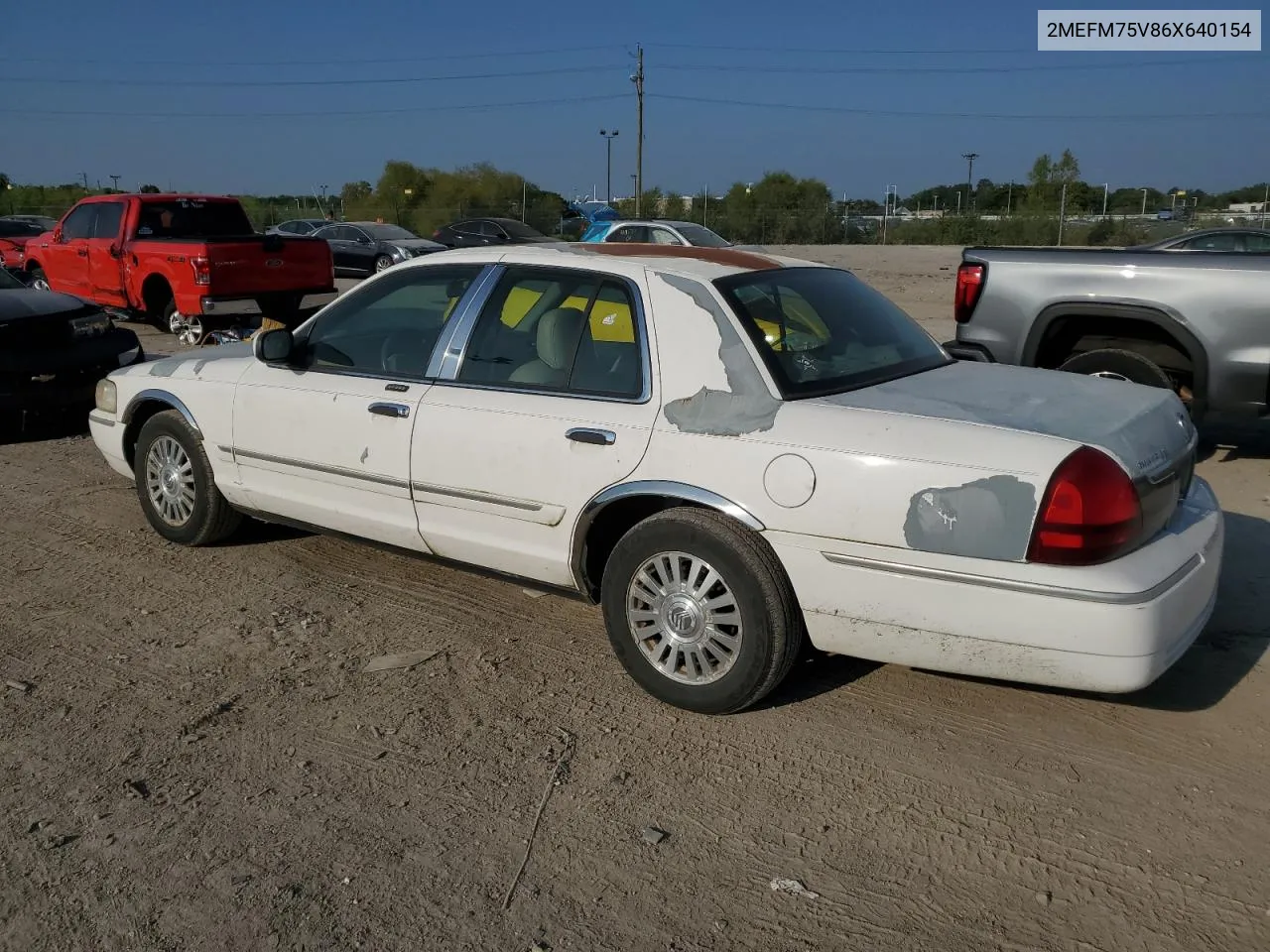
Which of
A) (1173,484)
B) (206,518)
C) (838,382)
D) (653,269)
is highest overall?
(653,269)

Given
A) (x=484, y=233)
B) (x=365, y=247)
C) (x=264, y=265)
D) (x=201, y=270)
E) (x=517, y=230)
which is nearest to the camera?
(x=201, y=270)

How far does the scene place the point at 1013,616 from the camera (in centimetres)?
338

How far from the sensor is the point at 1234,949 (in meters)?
2.77

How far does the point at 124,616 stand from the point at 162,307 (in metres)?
9.80

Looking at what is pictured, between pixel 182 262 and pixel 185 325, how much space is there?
32.3 inches

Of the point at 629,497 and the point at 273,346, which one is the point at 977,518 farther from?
the point at 273,346

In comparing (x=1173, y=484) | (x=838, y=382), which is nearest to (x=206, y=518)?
(x=838, y=382)

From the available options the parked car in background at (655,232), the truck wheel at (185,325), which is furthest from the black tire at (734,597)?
the parked car in background at (655,232)

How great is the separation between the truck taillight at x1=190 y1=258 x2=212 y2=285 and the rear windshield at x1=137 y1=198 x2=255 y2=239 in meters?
1.06

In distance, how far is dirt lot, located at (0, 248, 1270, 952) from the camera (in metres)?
2.91

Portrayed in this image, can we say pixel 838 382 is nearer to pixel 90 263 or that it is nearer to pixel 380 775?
pixel 380 775

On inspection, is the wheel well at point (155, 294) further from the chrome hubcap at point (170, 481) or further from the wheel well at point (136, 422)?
the chrome hubcap at point (170, 481)

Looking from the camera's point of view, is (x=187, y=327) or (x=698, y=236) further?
(x=698, y=236)

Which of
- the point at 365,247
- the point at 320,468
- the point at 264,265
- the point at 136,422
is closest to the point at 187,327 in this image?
the point at 264,265
